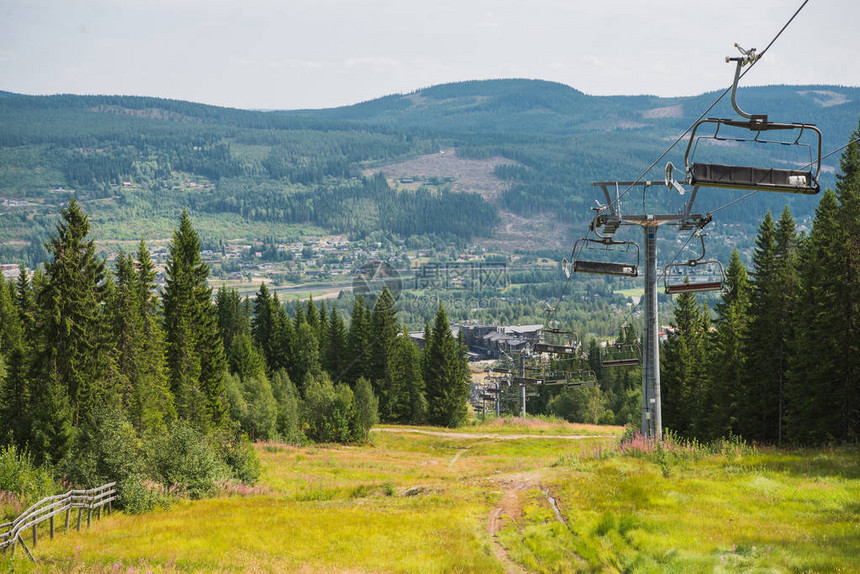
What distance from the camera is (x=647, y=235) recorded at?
2806 centimetres

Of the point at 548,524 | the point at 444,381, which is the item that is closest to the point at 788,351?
the point at 548,524

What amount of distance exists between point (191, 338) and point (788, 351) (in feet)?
131

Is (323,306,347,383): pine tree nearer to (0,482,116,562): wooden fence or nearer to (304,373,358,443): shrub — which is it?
(304,373,358,443): shrub

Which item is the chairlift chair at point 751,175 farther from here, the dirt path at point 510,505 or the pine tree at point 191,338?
the pine tree at point 191,338

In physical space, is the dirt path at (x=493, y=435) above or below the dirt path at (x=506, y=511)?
below

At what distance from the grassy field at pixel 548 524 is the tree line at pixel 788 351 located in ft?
31.7

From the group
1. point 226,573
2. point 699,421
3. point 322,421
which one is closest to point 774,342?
point 699,421

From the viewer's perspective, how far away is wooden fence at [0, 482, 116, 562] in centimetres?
1828

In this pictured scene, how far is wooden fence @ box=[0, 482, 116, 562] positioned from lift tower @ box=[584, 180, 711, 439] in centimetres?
1891

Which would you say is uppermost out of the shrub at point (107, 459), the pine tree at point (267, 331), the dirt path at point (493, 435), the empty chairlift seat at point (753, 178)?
the empty chairlift seat at point (753, 178)

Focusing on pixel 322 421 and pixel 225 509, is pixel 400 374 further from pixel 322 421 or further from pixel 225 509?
pixel 225 509

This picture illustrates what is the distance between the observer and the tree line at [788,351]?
116 ft

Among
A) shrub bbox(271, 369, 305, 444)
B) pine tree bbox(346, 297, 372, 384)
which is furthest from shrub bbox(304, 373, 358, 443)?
pine tree bbox(346, 297, 372, 384)

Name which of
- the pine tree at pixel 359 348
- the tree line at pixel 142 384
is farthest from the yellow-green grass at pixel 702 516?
the pine tree at pixel 359 348
